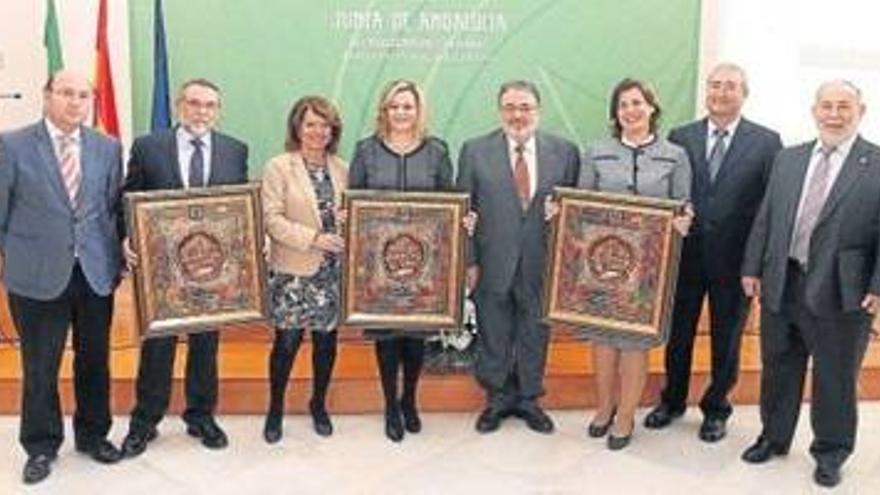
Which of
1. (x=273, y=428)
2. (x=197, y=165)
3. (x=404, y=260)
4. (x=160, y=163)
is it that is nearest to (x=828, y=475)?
(x=404, y=260)

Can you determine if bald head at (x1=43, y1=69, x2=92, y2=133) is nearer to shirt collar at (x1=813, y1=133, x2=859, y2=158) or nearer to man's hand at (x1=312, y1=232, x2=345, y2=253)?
man's hand at (x1=312, y1=232, x2=345, y2=253)

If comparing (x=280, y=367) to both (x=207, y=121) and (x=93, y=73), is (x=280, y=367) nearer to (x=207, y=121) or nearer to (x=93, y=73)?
(x=207, y=121)

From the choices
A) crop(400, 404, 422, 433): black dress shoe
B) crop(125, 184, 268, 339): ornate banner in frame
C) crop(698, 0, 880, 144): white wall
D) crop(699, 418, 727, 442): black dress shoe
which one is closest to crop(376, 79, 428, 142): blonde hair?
crop(125, 184, 268, 339): ornate banner in frame

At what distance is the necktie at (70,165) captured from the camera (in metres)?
3.49

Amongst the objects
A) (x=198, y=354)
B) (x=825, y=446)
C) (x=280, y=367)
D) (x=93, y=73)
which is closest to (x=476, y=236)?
(x=280, y=367)

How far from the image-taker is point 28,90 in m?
5.08

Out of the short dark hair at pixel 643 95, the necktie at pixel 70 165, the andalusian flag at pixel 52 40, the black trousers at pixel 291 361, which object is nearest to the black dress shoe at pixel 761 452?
the short dark hair at pixel 643 95

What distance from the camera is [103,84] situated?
5066mm

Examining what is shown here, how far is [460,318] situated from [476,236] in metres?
0.34

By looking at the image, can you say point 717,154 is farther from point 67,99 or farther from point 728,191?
point 67,99

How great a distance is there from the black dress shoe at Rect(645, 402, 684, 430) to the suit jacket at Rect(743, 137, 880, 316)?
90cm

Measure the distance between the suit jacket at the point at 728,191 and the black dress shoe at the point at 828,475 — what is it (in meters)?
0.79

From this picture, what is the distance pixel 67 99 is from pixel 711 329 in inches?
104

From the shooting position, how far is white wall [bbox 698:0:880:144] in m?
5.45
